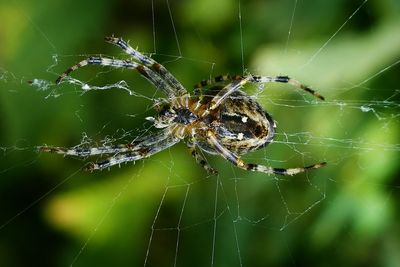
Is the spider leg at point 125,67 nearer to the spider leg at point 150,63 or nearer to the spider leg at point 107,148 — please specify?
the spider leg at point 150,63

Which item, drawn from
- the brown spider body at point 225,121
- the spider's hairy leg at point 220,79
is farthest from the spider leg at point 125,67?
the spider's hairy leg at point 220,79

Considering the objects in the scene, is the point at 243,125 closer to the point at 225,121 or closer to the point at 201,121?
the point at 225,121

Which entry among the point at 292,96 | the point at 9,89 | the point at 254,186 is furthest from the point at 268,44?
the point at 9,89

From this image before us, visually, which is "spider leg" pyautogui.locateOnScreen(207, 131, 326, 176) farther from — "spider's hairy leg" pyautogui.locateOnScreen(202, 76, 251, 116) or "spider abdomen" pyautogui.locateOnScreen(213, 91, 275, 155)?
"spider's hairy leg" pyautogui.locateOnScreen(202, 76, 251, 116)

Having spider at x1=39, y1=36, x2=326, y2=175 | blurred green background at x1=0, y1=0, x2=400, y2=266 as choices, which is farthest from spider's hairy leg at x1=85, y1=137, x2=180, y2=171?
blurred green background at x1=0, y1=0, x2=400, y2=266

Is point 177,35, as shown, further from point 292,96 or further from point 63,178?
point 63,178
